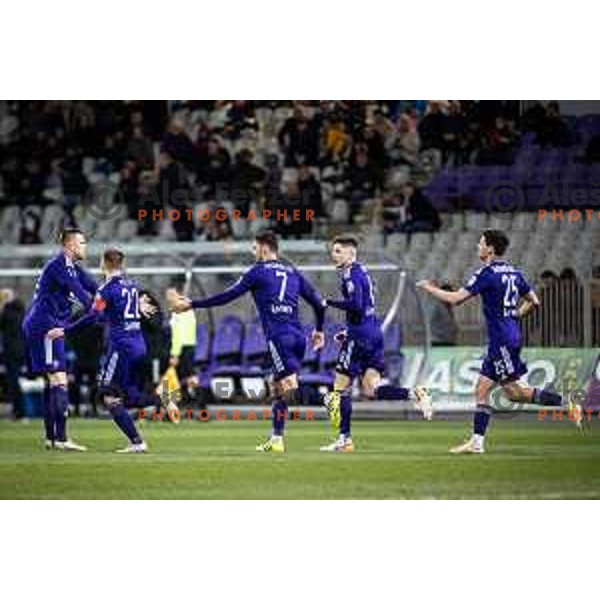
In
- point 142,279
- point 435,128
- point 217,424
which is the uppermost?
point 435,128

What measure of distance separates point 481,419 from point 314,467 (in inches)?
51.5

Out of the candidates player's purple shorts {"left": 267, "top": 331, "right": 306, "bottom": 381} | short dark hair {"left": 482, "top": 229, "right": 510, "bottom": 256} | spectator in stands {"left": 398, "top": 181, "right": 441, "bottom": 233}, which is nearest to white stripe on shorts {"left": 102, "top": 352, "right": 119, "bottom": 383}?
player's purple shorts {"left": 267, "top": 331, "right": 306, "bottom": 381}

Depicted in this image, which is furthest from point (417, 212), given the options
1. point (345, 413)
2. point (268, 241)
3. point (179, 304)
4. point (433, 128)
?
point (179, 304)

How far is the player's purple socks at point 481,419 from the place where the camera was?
14734 millimetres

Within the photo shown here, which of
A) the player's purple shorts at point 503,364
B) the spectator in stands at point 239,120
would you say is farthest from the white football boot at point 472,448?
the spectator in stands at point 239,120

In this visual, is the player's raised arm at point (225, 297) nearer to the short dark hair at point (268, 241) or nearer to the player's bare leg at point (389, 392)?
the short dark hair at point (268, 241)

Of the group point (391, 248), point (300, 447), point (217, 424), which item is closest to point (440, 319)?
point (391, 248)

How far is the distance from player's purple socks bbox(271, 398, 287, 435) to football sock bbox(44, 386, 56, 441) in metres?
1.67

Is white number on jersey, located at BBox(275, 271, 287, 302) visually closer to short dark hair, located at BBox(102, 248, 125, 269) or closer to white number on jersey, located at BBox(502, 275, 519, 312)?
short dark hair, located at BBox(102, 248, 125, 269)

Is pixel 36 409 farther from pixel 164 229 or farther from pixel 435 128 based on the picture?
pixel 435 128

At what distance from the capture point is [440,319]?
18.7 metres

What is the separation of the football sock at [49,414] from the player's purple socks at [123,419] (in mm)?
809

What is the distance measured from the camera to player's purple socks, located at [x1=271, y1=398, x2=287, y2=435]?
15.0 metres

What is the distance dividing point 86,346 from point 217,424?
199 centimetres
